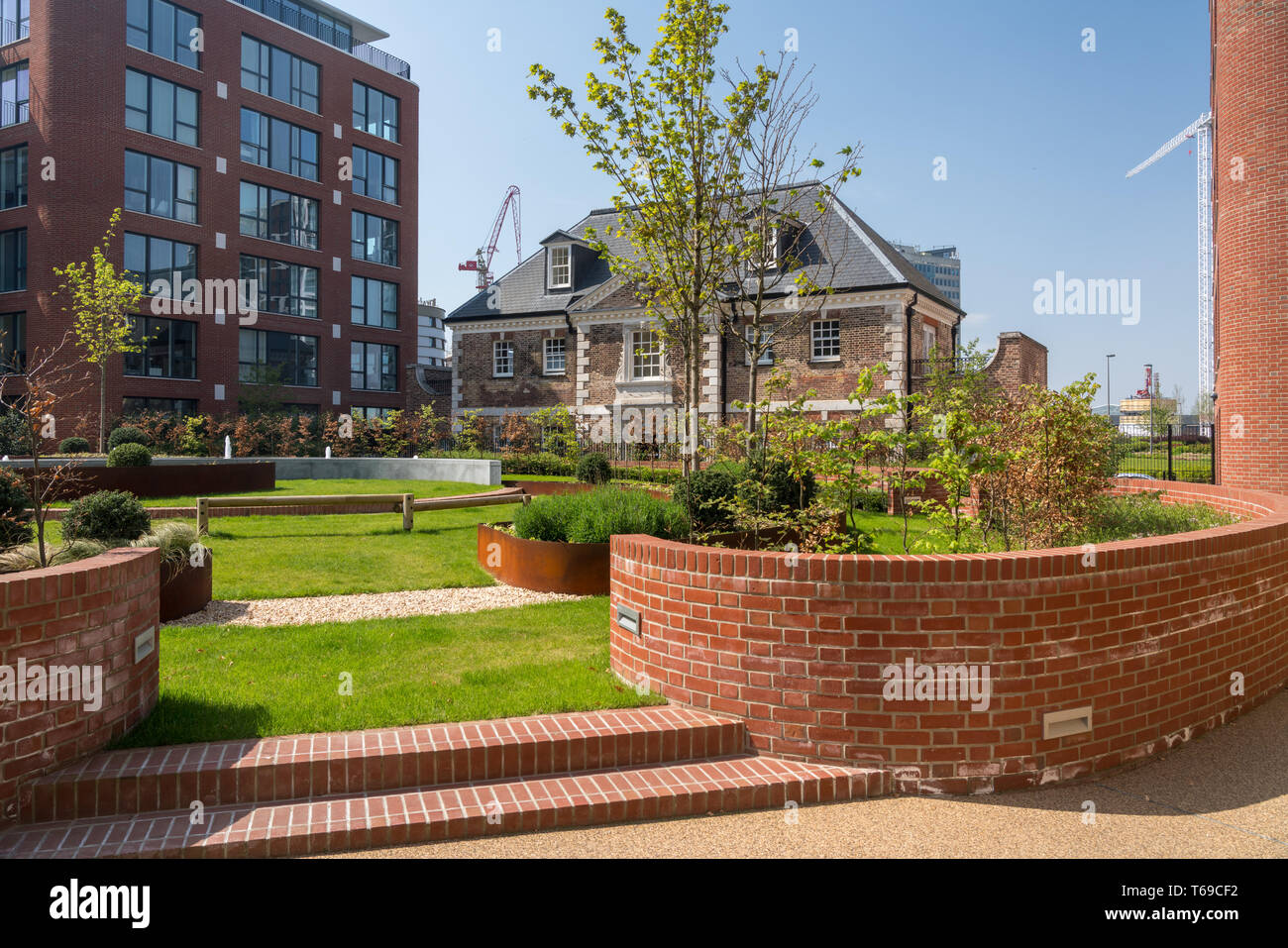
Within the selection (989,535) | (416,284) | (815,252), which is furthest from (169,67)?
(989,535)

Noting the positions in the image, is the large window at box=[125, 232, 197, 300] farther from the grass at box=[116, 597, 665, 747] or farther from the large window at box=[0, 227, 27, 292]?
the grass at box=[116, 597, 665, 747]

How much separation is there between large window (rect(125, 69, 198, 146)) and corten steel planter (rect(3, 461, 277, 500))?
1737 centimetres

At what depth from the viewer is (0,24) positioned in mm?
30391

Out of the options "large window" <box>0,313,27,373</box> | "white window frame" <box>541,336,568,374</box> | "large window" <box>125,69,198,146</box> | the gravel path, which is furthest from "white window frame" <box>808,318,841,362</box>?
"large window" <box>0,313,27,373</box>

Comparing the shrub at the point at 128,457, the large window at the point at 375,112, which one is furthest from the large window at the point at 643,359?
the large window at the point at 375,112

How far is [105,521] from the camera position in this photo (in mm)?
8078

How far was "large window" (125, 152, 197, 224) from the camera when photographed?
3008 centimetres

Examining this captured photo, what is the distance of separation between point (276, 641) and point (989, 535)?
710 centimetres

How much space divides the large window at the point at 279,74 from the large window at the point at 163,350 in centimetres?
1081

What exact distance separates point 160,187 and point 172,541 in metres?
28.8

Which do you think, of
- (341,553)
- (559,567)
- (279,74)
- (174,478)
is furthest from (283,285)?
(559,567)

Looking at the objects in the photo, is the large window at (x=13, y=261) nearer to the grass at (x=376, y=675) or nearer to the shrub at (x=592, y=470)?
the shrub at (x=592, y=470)

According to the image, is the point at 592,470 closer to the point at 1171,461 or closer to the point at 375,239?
the point at 1171,461

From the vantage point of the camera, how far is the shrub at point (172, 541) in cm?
798
